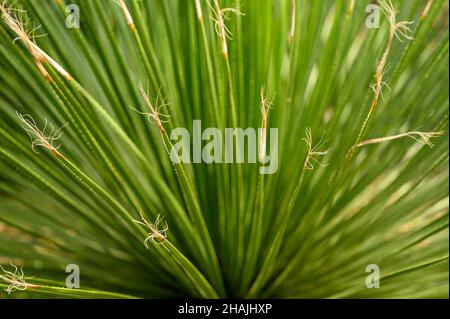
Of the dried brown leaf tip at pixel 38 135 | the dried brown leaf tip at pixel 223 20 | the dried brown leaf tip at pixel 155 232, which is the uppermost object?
the dried brown leaf tip at pixel 223 20

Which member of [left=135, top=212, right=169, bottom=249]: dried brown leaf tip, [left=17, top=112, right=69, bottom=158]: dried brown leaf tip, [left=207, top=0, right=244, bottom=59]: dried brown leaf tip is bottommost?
[left=135, top=212, right=169, bottom=249]: dried brown leaf tip

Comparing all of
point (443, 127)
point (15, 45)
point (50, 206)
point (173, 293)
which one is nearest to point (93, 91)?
point (15, 45)

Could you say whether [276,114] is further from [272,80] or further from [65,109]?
[65,109]

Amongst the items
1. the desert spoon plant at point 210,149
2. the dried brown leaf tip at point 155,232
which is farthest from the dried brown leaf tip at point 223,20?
the dried brown leaf tip at point 155,232

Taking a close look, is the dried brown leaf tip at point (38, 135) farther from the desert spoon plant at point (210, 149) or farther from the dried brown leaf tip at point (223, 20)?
the dried brown leaf tip at point (223, 20)

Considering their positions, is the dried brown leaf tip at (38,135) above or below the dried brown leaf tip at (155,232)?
above

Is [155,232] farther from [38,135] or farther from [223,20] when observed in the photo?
[223,20]

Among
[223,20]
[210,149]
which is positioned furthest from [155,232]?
[223,20]

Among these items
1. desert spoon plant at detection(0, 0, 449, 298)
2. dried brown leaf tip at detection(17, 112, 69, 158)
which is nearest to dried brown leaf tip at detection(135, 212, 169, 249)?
desert spoon plant at detection(0, 0, 449, 298)

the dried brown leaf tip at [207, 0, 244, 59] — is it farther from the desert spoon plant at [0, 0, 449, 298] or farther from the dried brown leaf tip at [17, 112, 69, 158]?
the dried brown leaf tip at [17, 112, 69, 158]
